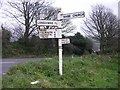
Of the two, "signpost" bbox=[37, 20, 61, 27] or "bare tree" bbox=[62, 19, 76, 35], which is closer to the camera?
"signpost" bbox=[37, 20, 61, 27]

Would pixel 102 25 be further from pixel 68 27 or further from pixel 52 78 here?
pixel 52 78

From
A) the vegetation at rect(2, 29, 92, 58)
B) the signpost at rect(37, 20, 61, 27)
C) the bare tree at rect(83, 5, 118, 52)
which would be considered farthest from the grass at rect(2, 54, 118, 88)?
the bare tree at rect(83, 5, 118, 52)

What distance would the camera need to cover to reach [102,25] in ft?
169

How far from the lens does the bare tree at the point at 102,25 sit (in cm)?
4868

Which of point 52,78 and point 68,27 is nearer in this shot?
point 52,78

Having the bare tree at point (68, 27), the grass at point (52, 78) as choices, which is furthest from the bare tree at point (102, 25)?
the grass at point (52, 78)

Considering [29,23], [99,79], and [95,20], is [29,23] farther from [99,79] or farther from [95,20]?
[99,79]

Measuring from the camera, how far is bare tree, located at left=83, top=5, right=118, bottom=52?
48.7 meters

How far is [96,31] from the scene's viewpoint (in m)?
52.8

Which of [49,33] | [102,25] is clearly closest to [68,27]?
[102,25]

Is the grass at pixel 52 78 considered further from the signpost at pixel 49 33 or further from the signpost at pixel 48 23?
the signpost at pixel 48 23

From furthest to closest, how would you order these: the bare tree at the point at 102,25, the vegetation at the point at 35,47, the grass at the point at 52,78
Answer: the bare tree at the point at 102,25 → the vegetation at the point at 35,47 → the grass at the point at 52,78

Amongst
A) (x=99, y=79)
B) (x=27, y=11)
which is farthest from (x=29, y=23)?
(x=99, y=79)

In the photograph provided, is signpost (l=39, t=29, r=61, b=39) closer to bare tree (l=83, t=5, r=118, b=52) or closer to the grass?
the grass
